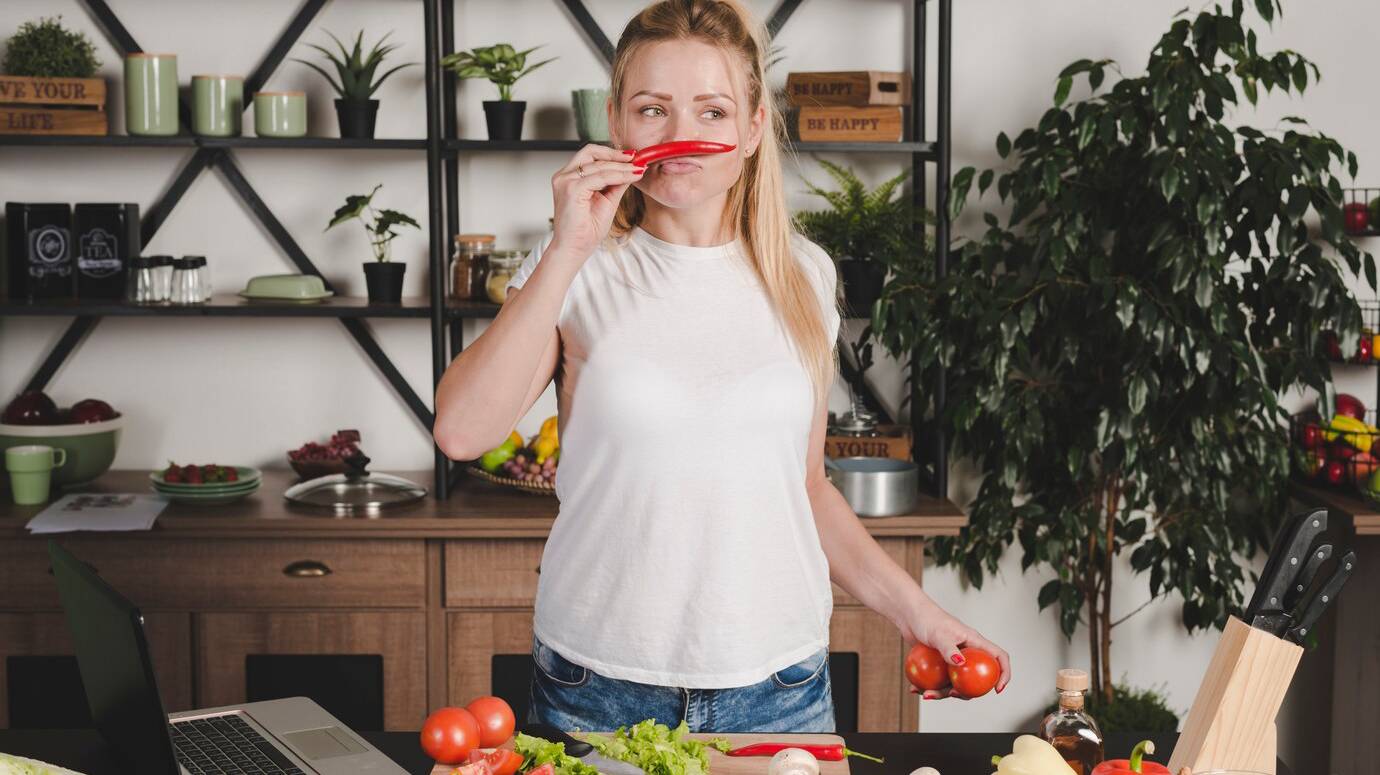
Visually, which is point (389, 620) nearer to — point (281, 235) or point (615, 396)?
point (281, 235)

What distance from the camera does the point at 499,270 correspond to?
10.4ft

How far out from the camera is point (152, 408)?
3434 mm

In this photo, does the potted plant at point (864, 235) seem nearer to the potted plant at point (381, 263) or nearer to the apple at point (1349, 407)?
the potted plant at point (381, 263)

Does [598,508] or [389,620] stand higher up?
[598,508]

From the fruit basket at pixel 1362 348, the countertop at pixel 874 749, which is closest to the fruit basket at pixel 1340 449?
the fruit basket at pixel 1362 348

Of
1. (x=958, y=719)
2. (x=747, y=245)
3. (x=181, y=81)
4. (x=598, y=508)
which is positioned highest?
(x=181, y=81)

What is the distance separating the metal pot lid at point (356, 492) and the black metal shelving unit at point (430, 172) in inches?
3.8

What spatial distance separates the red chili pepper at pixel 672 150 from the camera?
1.55m

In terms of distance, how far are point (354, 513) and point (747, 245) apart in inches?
61.0

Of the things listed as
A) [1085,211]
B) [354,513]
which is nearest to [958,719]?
[1085,211]

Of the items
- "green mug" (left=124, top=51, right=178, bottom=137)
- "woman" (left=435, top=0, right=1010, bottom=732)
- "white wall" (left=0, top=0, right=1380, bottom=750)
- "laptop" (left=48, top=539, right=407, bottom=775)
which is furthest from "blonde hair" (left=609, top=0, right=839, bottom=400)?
"green mug" (left=124, top=51, right=178, bottom=137)

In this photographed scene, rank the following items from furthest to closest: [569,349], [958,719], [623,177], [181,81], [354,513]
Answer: [958,719]
[181,81]
[354,513]
[569,349]
[623,177]

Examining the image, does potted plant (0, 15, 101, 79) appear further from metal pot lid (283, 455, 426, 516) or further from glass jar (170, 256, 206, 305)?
metal pot lid (283, 455, 426, 516)

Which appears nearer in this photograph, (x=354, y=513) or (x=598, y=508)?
(x=598, y=508)
